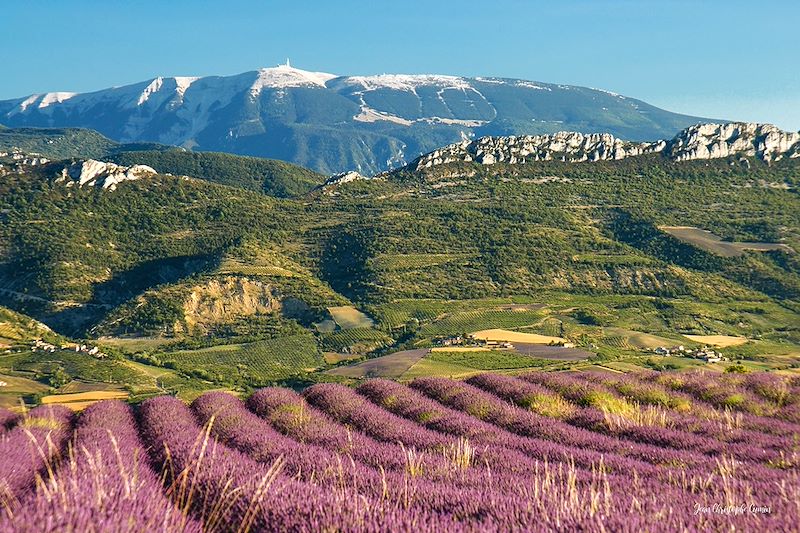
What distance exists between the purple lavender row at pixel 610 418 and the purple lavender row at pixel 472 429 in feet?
7.10

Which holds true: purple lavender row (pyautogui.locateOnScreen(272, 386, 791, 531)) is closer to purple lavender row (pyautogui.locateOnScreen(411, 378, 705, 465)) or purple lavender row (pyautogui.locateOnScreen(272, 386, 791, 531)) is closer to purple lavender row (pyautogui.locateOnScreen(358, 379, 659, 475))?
purple lavender row (pyautogui.locateOnScreen(358, 379, 659, 475))

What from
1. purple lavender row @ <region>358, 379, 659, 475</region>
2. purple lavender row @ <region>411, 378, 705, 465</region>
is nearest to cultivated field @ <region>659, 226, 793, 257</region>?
purple lavender row @ <region>411, 378, 705, 465</region>

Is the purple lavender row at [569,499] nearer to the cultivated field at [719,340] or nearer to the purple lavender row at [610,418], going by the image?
the purple lavender row at [610,418]

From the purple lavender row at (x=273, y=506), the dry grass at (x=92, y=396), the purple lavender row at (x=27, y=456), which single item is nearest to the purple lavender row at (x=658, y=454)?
the purple lavender row at (x=273, y=506)

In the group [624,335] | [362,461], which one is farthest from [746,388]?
[624,335]

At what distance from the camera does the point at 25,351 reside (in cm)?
9906

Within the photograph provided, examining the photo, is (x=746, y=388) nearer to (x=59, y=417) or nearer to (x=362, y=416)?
(x=362, y=416)

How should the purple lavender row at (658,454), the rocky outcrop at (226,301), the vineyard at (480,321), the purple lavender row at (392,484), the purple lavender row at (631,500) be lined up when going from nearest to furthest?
the purple lavender row at (631,500) → the purple lavender row at (392,484) → the purple lavender row at (658,454) → the vineyard at (480,321) → the rocky outcrop at (226,301)

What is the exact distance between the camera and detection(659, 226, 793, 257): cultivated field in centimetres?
17550

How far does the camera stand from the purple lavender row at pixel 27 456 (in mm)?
7107

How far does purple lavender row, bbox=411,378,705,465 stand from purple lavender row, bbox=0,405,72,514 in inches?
367

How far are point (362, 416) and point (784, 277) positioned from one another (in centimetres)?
17696

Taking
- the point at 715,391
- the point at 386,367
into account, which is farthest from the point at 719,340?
the point at 715,391

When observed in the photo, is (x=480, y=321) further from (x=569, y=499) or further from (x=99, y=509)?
(x=99, y=509)
